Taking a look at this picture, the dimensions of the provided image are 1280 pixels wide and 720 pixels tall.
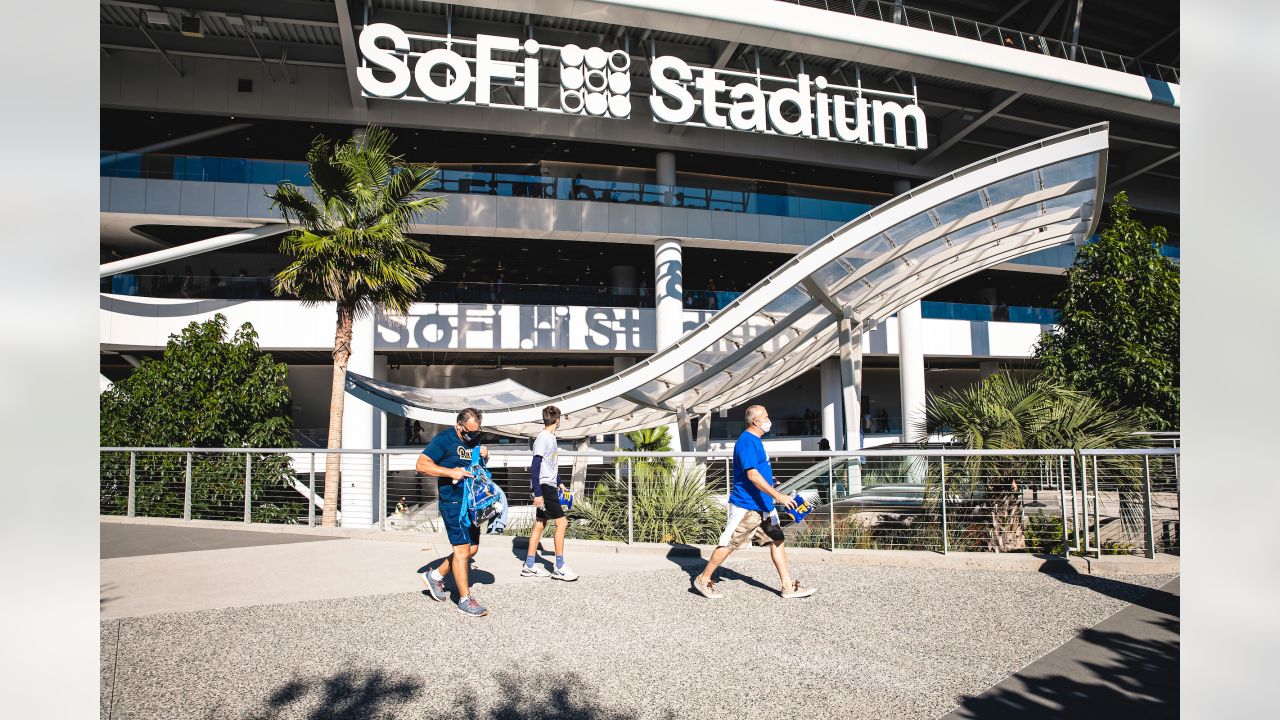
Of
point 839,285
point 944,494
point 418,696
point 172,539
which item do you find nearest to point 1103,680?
point 944,494

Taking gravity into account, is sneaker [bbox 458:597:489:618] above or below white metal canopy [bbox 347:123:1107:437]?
below

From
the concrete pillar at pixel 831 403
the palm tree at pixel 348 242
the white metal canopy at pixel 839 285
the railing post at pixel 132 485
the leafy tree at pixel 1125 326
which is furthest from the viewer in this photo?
the concrete pillar at pixel 831 403

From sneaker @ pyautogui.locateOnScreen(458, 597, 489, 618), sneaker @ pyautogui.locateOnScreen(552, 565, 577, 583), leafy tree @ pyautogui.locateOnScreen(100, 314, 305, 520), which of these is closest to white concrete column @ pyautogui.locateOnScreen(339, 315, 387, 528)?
leafy tree @ pyautogui.locateOnScreen(100, 314, 305, 520)

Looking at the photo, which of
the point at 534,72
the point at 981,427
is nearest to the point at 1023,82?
the point at 534,72

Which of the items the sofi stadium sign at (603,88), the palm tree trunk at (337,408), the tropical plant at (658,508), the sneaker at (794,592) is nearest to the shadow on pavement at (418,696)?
the sneaker at (794,592)

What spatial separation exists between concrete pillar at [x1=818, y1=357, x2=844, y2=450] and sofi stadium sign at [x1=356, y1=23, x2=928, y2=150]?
9.18m

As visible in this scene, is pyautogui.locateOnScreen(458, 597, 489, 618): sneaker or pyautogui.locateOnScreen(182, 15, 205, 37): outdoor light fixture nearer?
pyautogui.locateOnScreen(458, 597, 489, 618): sneaker

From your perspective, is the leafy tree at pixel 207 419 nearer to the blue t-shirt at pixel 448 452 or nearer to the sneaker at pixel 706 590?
the blue t-shirt at pixel 448 452

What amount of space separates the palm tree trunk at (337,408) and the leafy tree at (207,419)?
39.5 inches

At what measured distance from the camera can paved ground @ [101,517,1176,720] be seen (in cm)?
439

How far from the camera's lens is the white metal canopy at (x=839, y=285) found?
1172 cm

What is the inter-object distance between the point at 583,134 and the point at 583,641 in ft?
68.2

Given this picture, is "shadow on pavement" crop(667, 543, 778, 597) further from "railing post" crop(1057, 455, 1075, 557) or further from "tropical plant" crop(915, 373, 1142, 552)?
"railing post" crop(1057, 455, 1075, 557)

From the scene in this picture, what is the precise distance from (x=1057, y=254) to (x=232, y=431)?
29.6m
